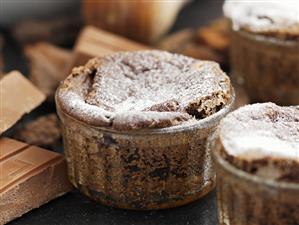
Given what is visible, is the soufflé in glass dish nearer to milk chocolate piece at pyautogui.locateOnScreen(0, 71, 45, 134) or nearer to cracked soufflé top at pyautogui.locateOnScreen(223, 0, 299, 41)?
cracked soufflé top at pyautogui.locateOnScreen(223, 0, 299, 41)

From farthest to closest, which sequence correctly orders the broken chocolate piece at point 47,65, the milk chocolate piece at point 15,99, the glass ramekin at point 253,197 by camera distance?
the broken chocolate piece at point 47,65
the milk chocolate piece at point 15,99
the glass ramekin at point 253,197

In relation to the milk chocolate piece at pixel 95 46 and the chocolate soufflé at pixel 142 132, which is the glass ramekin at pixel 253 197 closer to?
the chocolate soufflé at pixel 142 132

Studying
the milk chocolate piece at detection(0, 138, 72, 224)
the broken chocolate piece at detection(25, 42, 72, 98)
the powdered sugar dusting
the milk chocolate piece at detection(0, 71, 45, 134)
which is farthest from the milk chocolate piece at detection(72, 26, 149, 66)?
the powdered sugar dusting

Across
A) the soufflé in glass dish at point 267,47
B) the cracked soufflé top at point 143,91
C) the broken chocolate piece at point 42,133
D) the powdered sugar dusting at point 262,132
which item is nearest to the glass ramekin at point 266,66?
the soufflé in glass dish at point 267,47

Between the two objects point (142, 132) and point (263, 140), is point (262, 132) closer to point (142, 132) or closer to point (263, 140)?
point (263, 140)

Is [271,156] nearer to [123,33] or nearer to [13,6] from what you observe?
[123,33]

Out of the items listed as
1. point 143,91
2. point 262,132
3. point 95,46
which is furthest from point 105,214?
point 95,46
